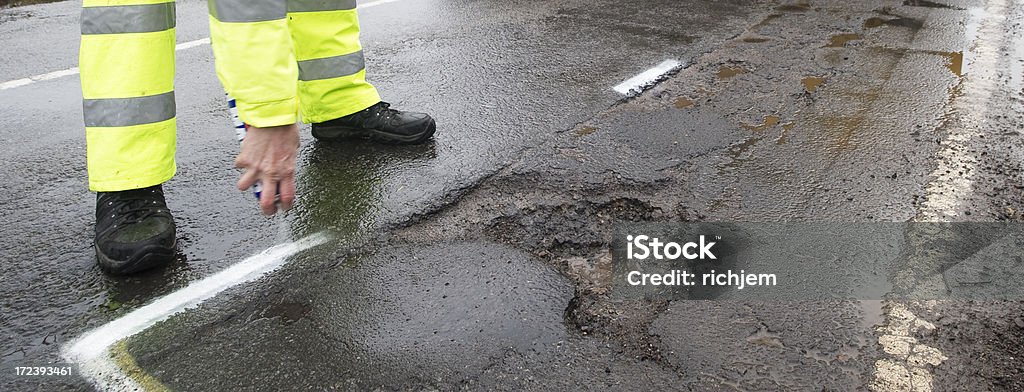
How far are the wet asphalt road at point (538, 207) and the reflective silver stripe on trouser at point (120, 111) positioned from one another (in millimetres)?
433

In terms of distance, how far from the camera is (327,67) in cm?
309

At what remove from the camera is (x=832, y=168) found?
304cm

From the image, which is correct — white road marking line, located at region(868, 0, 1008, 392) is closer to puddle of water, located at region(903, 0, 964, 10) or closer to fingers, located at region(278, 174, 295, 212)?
puddle of water, located at region(903, 0, 964, 10)

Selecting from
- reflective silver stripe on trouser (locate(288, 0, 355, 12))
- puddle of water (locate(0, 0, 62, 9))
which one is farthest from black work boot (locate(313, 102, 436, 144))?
puddle of water (locate(0, 0, 62, 9))

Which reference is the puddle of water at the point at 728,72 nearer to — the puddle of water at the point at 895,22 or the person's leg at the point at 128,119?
the puddle of water at the point at 895,22

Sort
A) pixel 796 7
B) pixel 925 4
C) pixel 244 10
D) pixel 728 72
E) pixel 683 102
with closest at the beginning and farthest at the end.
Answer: pixel 244 10
pixel 683 102
pixel 728 72
pixel 796 7
pixel 925 4

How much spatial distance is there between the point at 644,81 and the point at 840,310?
2211 mm

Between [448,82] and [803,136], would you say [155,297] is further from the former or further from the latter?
[803,136]

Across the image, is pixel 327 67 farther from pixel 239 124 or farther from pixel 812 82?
pixel 812 82

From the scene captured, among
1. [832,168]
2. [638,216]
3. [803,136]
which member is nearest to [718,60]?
[803,136]

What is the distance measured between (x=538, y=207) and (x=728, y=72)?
2110 millimetres

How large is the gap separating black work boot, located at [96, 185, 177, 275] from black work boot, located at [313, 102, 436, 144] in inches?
36.9

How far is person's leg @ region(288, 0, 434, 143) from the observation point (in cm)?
299

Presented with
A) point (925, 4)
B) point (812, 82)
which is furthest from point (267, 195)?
point (925, 4)
